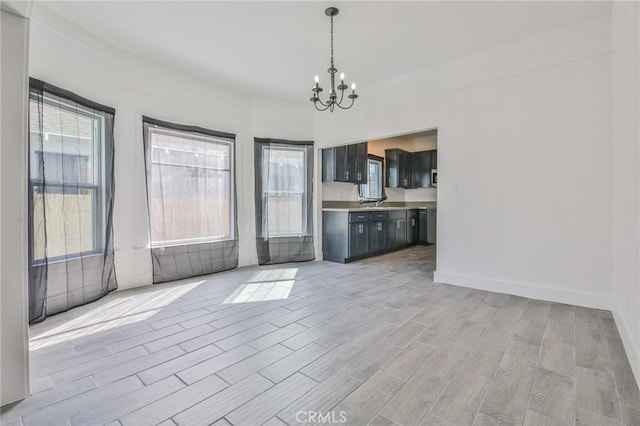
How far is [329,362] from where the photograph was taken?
1.89m

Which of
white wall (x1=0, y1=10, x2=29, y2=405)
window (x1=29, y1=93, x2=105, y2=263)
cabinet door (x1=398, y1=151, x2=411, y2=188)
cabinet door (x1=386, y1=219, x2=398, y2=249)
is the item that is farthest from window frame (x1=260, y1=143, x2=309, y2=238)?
white wall (x1=0, y1=10, x2=29, y2=405)

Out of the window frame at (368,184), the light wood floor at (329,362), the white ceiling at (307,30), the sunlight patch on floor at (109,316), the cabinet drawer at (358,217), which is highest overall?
the white ceiling at (307,30)

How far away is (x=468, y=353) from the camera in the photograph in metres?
1.99

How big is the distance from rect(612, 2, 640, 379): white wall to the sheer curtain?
14.5ft

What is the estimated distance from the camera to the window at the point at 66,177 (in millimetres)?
2578

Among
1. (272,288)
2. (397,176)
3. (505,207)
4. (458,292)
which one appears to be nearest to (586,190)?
(505,207)

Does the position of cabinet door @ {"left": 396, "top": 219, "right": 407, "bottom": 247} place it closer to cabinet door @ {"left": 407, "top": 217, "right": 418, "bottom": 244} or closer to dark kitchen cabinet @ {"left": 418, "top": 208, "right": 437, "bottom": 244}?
cabinet door @ {"left": 407, "top": 217, "right": 418, "bottom": 244}

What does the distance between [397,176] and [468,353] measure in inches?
220

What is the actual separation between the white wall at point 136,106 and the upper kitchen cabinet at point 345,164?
0.93 m

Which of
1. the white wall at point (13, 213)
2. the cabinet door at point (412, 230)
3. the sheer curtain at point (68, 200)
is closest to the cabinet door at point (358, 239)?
the cabinet door at point (412, 230)

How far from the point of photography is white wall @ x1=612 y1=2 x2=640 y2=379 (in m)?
1.84

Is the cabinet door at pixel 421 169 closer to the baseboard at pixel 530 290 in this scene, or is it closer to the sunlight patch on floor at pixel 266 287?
the baseboard at pixel 530 290

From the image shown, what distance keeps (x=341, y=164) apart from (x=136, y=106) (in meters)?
3.24

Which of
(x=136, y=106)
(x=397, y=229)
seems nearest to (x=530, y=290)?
(x=397, y=229)
